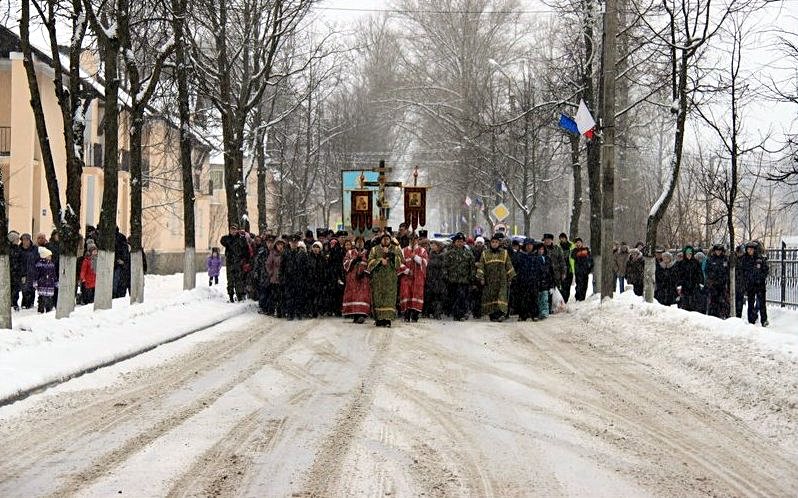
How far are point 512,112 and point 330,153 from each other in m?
16.3

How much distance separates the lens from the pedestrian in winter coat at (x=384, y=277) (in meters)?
17.7

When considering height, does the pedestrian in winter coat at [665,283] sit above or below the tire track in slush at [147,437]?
above

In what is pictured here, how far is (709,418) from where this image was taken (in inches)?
342

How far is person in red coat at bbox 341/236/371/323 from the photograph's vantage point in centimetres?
1828

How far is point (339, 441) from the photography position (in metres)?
7.46

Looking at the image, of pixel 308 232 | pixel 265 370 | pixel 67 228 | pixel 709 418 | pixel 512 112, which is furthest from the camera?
pixel 512 112

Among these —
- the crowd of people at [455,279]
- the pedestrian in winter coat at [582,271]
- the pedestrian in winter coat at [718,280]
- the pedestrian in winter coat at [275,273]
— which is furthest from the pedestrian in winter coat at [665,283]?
the pedestrian in winter coat at [275,273]

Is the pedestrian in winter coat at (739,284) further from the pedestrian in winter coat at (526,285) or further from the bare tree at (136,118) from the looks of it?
the bare tree at (136,118)

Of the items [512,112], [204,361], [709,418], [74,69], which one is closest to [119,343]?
[204,361]

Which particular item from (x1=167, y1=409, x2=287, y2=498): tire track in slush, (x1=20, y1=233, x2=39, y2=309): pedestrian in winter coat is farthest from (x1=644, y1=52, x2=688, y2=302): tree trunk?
(x1=20, y1=233, x2=39, y2=309): pedestrian in winter coat

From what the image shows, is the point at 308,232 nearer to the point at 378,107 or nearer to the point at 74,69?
the point at 74,69

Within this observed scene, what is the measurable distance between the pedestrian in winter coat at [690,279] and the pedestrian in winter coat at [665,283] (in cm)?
51

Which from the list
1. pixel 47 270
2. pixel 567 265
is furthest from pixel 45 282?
pixel 567 265

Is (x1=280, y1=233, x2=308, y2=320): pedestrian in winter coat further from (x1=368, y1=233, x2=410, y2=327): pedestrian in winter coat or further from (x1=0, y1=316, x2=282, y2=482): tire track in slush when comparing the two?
(x1=0, y1=316, x2=282, y2=482): tire track in slush
